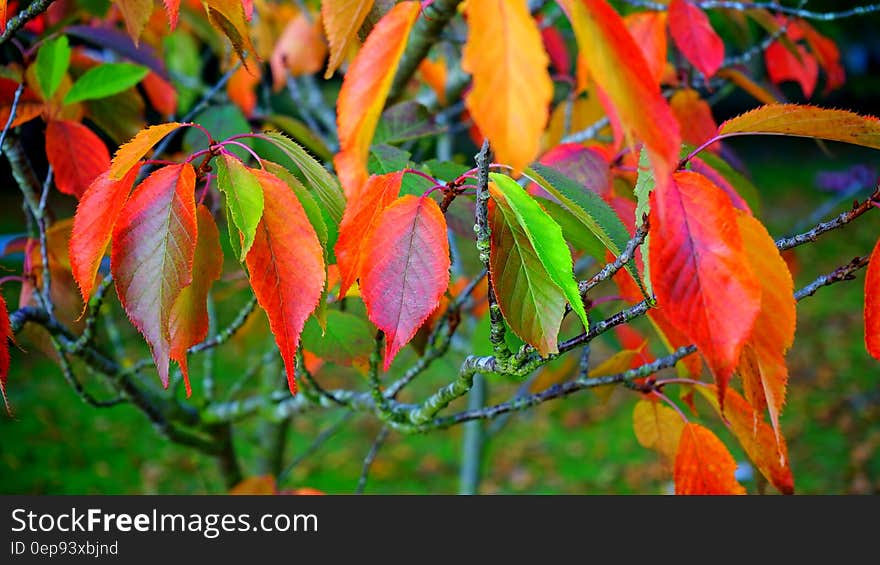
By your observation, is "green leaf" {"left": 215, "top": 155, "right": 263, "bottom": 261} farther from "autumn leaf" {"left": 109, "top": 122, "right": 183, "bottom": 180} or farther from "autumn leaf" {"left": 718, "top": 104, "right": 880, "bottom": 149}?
"autumn leaf" {"left": 718, "top": 104, "right": 880, "bottom": 149}

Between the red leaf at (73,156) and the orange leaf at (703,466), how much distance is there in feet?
2.53

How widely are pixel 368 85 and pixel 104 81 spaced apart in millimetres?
679

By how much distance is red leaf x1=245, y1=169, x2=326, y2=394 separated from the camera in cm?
55

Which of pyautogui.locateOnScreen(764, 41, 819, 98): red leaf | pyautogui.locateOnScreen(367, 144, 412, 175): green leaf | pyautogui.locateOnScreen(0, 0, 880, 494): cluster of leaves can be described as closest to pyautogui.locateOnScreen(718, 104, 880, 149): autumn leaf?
pyautogui.locateOnScreen(0, 0, 880, 494): cluster of leaves

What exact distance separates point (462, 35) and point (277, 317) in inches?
44.6

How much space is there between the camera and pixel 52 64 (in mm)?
943

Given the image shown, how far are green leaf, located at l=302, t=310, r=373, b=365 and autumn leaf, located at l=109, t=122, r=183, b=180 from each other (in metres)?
0.37

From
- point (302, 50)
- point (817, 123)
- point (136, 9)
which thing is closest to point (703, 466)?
point (817, 123)

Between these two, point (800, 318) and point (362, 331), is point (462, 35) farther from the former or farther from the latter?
point (800, 318)

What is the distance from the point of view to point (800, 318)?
5.00 meters

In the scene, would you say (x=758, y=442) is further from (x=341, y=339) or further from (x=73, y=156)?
(x=73, y=156)

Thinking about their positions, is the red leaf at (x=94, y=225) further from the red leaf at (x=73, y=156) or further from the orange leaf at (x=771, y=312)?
the orange leaf at (x=771, y=312)

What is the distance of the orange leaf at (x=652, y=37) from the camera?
1.05m
